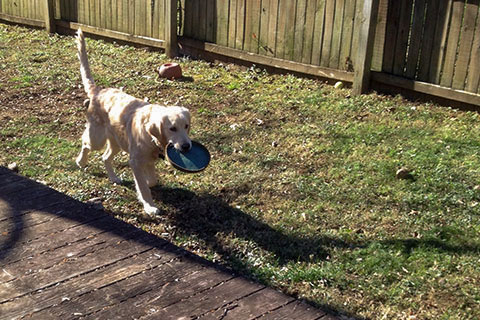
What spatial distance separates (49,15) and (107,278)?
33.4ft

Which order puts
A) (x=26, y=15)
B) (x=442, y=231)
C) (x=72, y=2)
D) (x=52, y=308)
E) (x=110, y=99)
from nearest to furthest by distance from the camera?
(x=52, y=308)
(x=442, y=231)
(x=110, y=99)
(x=72, y=2)
(x=26, y=15)

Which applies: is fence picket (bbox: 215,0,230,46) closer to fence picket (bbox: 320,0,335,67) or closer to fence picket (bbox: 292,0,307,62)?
fence picket (bbox: 292,0,307,62)

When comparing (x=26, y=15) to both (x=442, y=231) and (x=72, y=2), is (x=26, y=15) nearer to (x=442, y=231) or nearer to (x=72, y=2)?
(x=72, y=2)

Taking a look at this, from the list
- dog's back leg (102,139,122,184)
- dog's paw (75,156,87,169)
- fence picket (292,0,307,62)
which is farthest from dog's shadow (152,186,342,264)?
fence picket (292,0,307,62)

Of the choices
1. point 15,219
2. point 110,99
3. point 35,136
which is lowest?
point 35,136

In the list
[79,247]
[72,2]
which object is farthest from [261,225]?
[72,2]

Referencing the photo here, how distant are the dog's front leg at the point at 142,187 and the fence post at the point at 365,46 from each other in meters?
3.85

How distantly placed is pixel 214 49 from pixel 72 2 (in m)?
4.19

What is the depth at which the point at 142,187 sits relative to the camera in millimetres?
5344

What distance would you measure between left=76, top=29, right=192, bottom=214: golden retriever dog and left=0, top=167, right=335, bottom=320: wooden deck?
0.78 metres

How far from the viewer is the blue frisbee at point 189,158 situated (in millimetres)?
4776

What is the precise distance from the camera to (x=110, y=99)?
5.71 m

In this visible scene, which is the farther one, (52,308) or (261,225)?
(261,225)

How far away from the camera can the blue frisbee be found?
4776 mm
